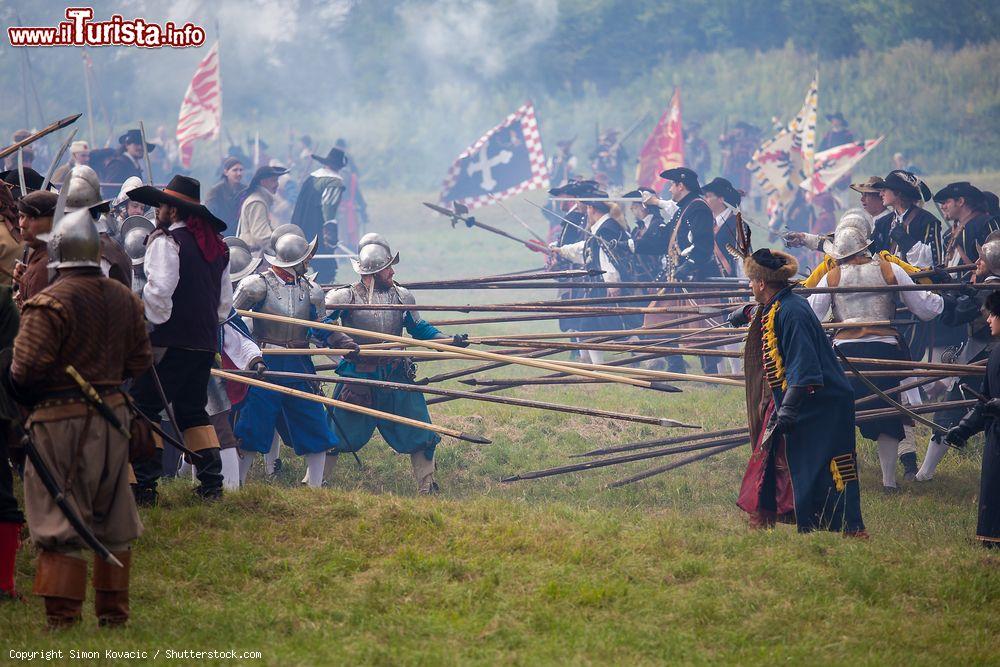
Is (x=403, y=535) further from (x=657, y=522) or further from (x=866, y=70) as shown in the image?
(x=866, y=70)

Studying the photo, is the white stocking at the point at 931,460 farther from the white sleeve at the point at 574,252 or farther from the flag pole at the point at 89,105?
the flag pole at the point at 89,105

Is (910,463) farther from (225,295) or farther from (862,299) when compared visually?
(225,295)

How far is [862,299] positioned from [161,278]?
16.2 ft

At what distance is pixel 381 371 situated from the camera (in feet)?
28.9

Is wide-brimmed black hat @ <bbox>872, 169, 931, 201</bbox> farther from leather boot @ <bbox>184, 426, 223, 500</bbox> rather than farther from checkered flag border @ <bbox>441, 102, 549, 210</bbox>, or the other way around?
checkered flag border @ <bbox>441, 102, 549, 210</bbox>

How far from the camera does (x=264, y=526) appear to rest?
6203 mm

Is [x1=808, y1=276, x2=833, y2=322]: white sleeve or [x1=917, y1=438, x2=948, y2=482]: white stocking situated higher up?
[x1=808, y1=276, x2=833, y2=322]: white sleeve

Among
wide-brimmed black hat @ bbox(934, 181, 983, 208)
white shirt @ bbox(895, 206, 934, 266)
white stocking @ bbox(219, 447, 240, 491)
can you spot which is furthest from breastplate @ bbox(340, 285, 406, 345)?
wide-brimmed black hat @ bbox(934, 181, 983, 208)

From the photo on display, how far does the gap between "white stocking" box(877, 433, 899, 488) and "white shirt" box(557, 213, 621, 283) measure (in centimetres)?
630

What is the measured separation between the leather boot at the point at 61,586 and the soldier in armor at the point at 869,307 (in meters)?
5.47

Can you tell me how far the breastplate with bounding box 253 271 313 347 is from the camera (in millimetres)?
8375

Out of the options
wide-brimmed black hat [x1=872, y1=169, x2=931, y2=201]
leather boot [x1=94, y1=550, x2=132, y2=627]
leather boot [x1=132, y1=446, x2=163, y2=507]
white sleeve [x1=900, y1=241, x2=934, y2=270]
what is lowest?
leather boot [x1=94, y1=550, x2=132, y2=627]

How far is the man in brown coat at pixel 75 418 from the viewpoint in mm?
4535

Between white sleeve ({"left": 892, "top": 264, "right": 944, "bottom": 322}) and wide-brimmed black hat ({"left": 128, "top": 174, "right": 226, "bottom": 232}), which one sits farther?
white sleeve ({"left": 892, "top": 264, "right": 944, "bottom": 322})
